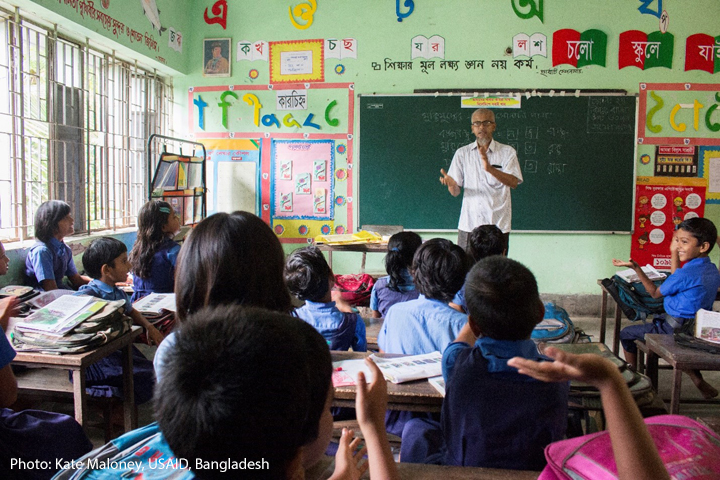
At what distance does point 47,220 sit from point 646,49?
478 centimetres

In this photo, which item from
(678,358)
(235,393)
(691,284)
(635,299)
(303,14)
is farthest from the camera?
(303,14)

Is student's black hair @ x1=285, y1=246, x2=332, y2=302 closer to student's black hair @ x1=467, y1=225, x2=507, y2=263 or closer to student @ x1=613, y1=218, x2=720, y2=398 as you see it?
student's black hair @ x1=467, y1=225, x2=507, y2=263

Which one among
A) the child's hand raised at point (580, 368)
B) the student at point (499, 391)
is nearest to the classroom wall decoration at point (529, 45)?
the student at point (499, 391)

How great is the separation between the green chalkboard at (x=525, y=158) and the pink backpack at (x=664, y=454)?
415cm

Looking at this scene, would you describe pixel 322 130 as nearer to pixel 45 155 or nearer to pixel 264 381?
pixel 45 155

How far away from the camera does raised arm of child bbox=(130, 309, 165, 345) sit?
2375mm

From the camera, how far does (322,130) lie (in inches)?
197

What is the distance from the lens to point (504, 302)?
52.3 inches

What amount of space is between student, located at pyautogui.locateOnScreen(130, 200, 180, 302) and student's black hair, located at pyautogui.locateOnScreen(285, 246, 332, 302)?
1.13 m

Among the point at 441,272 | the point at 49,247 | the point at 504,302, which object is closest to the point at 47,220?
the point at 49,247

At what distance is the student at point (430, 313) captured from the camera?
182 cm

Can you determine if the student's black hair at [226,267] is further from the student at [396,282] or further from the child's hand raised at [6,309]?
the student at [396,282]

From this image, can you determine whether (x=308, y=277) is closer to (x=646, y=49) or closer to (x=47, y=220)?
(x=47, y=220)

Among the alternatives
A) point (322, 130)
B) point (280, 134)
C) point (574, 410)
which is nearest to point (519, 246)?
point (322, 130)
